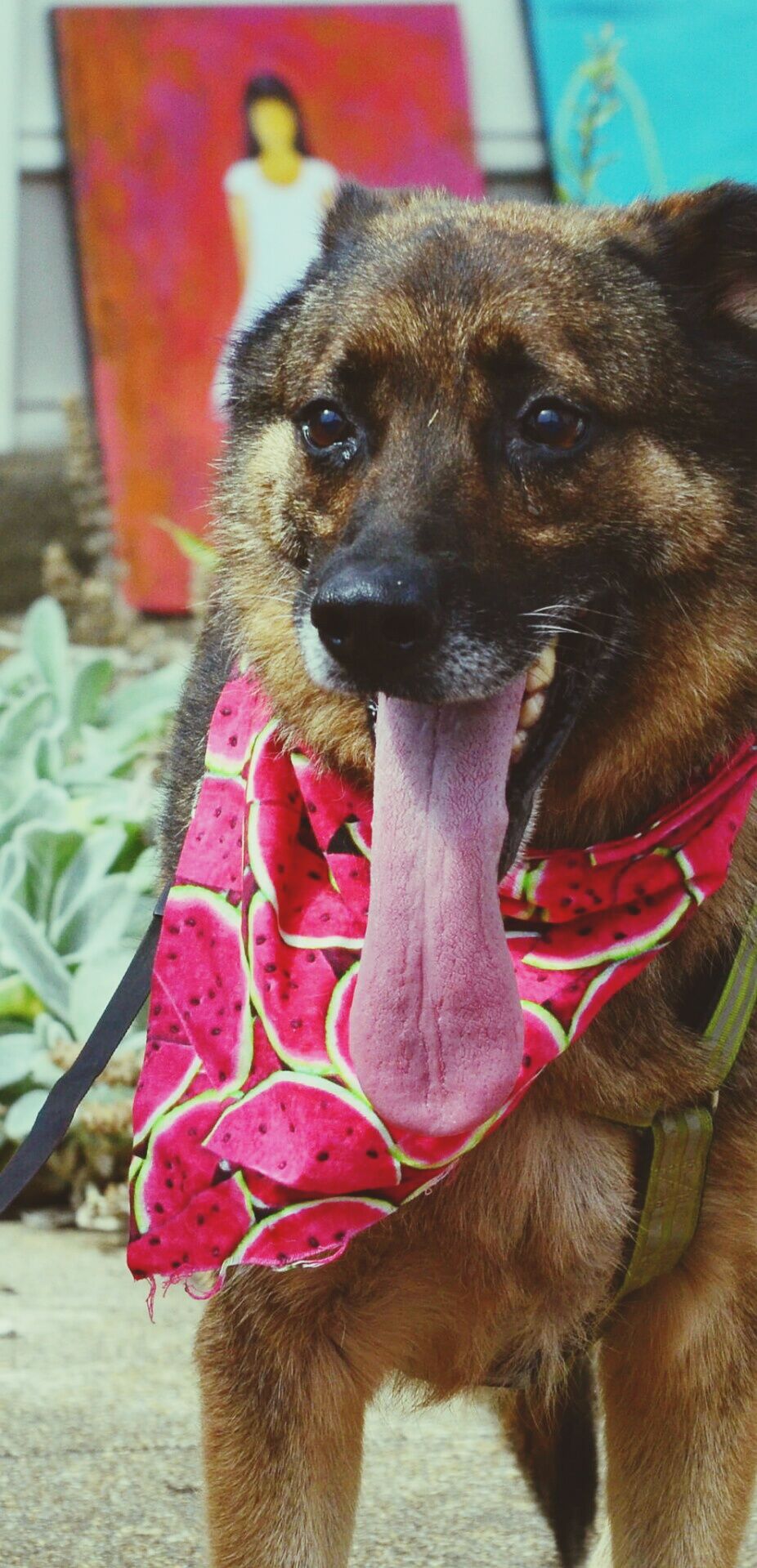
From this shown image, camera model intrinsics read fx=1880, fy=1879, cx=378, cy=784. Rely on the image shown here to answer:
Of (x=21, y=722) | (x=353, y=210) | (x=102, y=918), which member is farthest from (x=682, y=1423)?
(x=21, y=722)

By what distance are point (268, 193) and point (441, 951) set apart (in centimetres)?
751

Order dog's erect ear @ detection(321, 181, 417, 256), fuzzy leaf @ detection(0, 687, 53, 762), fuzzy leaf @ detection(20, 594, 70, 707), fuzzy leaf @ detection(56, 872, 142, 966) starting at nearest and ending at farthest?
dog's erect ear @ detection(321, 181, 417, 256), fuzzy leaf @ detection(56, 872, 142, 966), fuzzy leaf @ detection(0, 687, 53, 762), fuzzy leaf @ detection(20, 594, 70, 707)

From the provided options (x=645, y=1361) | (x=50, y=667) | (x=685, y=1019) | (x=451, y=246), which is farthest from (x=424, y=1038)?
(x=50, y=667)

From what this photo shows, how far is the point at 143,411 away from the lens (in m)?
9.14

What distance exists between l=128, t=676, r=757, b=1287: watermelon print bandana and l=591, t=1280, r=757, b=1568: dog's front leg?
43cm

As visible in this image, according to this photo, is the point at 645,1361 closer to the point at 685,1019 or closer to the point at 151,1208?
the point at 685,1019

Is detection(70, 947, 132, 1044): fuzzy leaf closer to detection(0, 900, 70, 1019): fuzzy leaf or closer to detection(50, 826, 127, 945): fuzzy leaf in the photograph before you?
detection(0, 900, 70, 1019): fuzzy leaf

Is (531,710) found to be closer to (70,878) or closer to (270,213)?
(70,878)

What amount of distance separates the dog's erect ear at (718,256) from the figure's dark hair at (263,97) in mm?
6912

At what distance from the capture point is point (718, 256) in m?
2.78

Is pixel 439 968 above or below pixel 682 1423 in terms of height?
above

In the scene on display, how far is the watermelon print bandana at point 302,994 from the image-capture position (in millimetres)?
2520

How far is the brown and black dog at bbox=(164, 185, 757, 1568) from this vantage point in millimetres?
2541

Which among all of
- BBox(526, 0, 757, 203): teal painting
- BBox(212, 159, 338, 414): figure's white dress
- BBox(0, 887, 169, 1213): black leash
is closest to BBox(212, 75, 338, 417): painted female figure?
BBox(212, 159, 338, 414): figure's white dress
